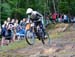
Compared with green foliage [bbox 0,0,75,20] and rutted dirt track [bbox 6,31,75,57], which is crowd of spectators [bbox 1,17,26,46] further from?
green foliage [bbox 0,0,75,20]

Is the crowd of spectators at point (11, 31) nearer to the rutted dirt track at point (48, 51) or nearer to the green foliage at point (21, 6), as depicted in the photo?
the rutted dirt track at point (48, 51)

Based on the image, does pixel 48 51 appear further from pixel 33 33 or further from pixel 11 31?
pixel 11 31

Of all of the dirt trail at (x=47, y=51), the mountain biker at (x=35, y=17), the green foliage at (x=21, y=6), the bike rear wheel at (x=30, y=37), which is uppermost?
the mountain biker at (x=35, y=17)

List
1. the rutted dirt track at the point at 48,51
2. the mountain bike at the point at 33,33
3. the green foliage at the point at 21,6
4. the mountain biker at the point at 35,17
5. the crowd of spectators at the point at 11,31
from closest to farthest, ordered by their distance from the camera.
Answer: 1. the rutted dirt track at the point at 48,51
2. the mountain biker at the point at 35,17
3. the mountain bike at the point at 33,33
4. the crowd of spectators at the point at 11,31
5. the green foliage at the point at 21,6

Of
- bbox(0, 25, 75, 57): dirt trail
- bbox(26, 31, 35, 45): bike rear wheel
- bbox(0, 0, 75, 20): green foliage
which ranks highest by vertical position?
bbox(26, 31, 35, 45): bike rear wheel

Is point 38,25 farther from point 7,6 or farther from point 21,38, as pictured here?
point 7,6

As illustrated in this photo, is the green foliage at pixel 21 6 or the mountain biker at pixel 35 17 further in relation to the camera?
the green foliage at pixel 21 6

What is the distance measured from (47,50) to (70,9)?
35717mm

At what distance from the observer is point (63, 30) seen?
93.9ft

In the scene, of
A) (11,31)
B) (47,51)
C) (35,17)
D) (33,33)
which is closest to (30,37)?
(33,33)

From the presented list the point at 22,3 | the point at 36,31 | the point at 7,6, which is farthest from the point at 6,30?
the point at 22,3

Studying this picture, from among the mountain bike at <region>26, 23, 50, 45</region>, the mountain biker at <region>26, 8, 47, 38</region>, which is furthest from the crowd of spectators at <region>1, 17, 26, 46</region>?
the mountain biker at <region>26, 8, 47, 38</region>

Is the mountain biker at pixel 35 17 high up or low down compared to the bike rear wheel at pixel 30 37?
up

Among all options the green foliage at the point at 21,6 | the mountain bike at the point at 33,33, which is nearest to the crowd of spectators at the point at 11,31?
the mountain bike at the point at 33,33
